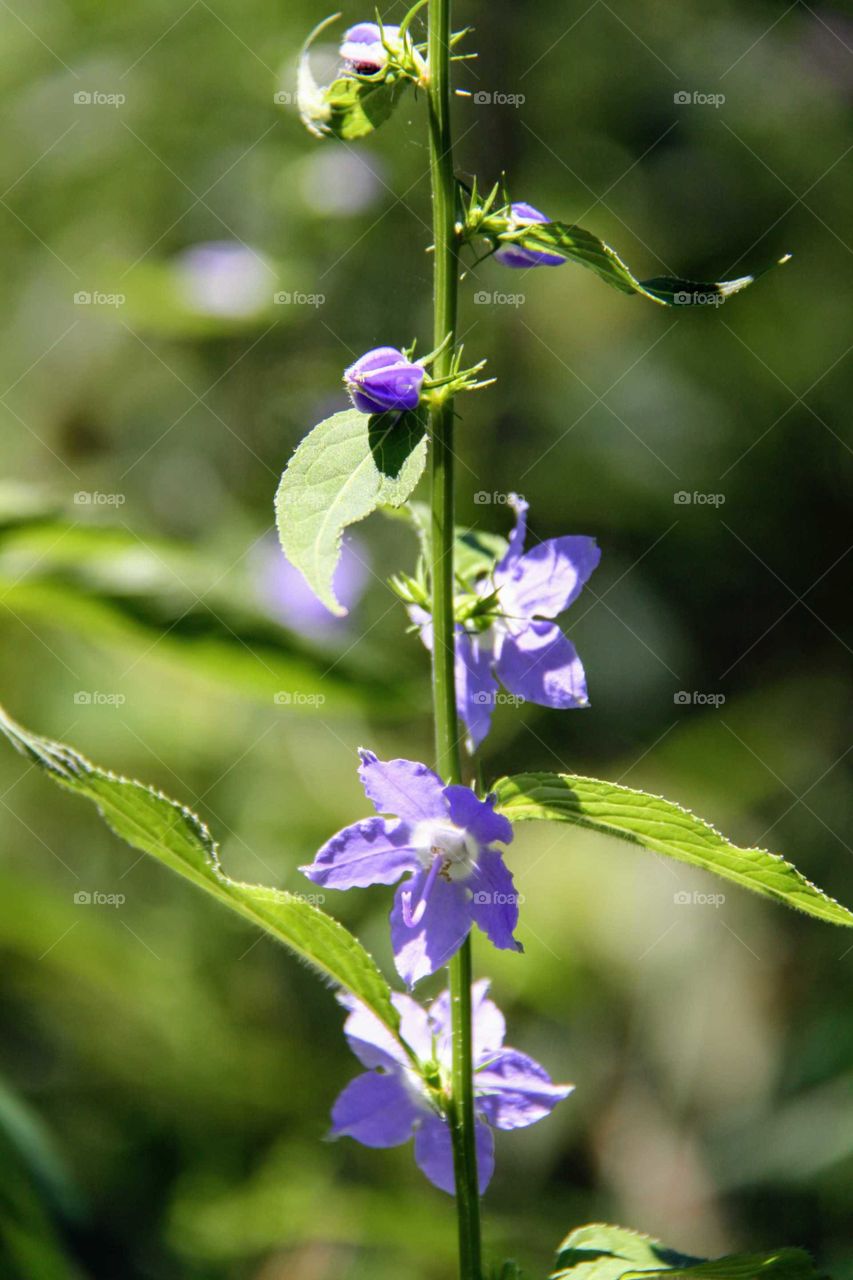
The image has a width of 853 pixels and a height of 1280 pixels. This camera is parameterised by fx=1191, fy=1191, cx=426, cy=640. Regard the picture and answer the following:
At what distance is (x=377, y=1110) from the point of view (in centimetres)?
120

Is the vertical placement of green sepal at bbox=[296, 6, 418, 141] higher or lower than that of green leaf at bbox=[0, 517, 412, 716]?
higher

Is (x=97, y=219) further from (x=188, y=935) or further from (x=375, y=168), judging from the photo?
(x=188, y=935)

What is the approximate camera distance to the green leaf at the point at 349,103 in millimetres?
1157

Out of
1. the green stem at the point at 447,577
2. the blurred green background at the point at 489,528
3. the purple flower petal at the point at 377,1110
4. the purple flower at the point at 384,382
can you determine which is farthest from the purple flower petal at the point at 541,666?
the blurred green background at the point at 489,528

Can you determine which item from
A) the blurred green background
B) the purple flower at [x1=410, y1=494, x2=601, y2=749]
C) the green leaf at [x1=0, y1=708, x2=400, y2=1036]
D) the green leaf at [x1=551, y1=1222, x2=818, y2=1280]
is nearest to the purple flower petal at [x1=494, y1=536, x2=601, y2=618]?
the purple flower at [x1=410, y1=494, x2=601, y2=749]

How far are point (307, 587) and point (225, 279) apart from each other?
91 centimetres

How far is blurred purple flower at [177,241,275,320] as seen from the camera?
3.21 m

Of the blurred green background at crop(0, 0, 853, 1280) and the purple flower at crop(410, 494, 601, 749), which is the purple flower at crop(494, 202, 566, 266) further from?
the blurred green background at crop(0, 0, 853, 1280)

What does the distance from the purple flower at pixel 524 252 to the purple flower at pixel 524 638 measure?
0.82 feet

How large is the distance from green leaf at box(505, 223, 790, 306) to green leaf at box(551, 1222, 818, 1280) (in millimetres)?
868

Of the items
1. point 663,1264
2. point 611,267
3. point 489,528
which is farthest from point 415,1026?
point 489,528

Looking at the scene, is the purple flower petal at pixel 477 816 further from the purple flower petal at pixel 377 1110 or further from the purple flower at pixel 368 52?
the purple flower at pixel 368 52

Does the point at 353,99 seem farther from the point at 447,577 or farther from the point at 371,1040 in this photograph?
the point at 371,1040

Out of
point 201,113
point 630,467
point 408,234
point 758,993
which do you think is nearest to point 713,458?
point 630,467
